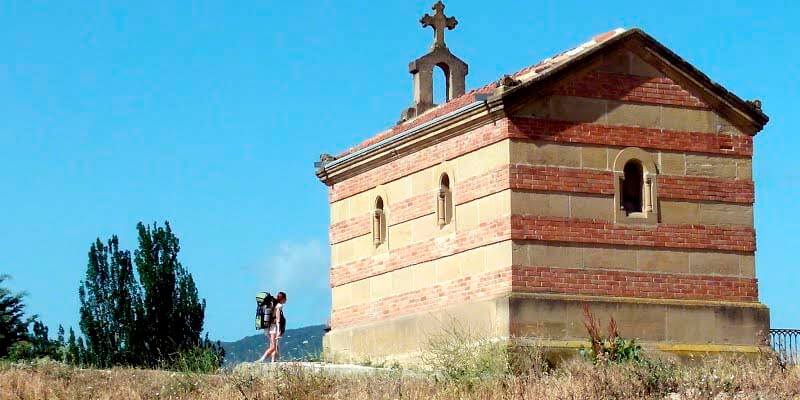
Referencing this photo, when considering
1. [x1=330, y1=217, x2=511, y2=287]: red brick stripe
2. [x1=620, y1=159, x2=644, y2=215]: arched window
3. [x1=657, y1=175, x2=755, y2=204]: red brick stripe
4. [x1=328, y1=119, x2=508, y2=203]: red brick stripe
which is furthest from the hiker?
[x1=657, y1=175, x2=755, y2=204]: red brick stripe

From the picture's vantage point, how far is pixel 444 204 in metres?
26.8

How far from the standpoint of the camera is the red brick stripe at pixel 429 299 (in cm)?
2503

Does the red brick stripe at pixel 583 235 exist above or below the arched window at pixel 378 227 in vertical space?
below

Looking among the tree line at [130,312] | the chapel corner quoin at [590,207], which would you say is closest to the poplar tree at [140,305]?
the tree line at [130,312]

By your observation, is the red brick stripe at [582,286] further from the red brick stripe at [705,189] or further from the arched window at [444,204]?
the red brick stripe at [705,189]

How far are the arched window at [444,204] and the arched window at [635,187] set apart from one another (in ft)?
9.25

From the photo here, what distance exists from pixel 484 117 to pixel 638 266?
3336 mm

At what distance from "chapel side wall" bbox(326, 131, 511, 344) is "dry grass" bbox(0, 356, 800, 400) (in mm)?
3061

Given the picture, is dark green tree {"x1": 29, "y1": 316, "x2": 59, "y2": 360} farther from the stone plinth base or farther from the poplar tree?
the stone plinth base

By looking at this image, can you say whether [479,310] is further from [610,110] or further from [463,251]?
[610,110]

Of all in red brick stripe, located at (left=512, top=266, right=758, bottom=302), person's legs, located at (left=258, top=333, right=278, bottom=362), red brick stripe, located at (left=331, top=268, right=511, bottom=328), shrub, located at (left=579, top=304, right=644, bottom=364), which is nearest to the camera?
shrub, located at (left=579, top=304, right=644, bottom=364)

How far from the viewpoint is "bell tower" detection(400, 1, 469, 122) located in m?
30.5

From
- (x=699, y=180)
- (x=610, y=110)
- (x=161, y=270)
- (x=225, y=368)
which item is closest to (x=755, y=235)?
(x=699, y=180)

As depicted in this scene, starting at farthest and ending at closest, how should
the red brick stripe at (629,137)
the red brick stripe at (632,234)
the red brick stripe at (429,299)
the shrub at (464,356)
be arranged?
the red brick stripe at (629,137) < the red brick stripe at (429,299) < the red brick stripe at (632,234) < the shrub at (464,356)
